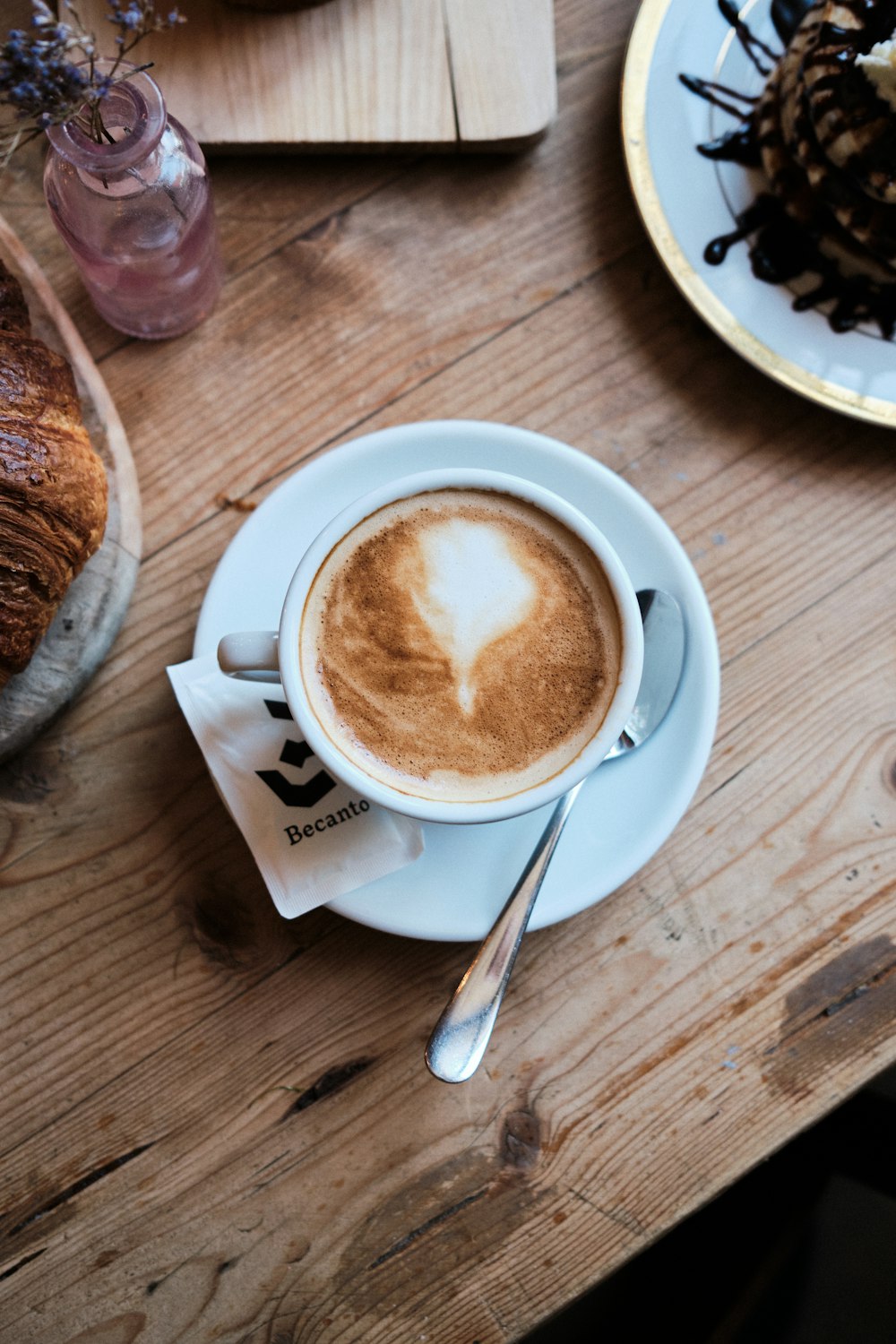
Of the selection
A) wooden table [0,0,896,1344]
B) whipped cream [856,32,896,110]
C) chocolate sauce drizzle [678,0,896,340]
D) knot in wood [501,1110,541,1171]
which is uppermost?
whipped cream [856,32,896,110]

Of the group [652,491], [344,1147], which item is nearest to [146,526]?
[652,491]

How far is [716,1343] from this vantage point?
1278 millimetres

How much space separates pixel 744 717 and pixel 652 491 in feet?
0.89

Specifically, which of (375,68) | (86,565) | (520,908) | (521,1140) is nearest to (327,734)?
(520,908)

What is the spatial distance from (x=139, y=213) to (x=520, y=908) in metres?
0.76

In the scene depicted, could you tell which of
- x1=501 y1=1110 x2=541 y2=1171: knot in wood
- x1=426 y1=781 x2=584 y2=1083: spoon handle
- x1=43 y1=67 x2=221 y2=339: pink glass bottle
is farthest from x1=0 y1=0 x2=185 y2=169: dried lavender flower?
x1=501 y1=1110 x2=541 y2=1171: knot in wood

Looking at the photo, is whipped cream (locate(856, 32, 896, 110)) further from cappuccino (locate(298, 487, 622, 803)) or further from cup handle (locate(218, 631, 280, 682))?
cup handle (locate(218, 631, 280, 682))

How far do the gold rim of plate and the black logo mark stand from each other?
24.4 inches

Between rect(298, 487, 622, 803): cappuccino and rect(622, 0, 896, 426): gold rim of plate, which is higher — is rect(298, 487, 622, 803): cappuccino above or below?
below

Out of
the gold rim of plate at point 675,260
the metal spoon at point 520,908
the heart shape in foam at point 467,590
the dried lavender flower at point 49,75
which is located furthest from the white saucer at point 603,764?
the dried lavender flower at point 49,75

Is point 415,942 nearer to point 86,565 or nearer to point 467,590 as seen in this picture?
point 467,590

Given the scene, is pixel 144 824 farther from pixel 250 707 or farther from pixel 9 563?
pixel 9 563

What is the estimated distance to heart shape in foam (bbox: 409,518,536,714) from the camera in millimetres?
851

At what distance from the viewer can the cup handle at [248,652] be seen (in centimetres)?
83
